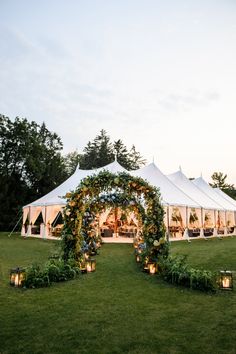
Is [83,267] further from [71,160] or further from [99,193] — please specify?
[71,160]

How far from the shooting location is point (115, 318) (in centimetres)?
384

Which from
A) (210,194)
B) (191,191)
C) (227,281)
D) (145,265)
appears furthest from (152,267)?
(210,194)

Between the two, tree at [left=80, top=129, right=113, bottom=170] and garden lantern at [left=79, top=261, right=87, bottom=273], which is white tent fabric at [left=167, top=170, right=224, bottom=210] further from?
tree at [left=80, top=129, right=113, bottom=170]

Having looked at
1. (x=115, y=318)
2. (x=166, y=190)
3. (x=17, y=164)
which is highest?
(x=17, y=164)

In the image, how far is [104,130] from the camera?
167 feet

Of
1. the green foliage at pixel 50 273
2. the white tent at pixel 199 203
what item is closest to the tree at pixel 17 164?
the white tent at pixel 199 203

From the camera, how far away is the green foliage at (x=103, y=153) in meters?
46.6

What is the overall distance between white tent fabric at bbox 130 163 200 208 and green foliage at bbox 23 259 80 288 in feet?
30.8

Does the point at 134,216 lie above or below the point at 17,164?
below

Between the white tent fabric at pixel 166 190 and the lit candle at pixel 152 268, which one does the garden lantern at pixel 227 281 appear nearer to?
the lit candle at pixel 152 268

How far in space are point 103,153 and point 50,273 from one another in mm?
41146

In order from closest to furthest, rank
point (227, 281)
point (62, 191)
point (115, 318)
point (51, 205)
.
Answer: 1. point (115, 318)
2. point (227, 281)
3. point (51, 205)
4. point (62, 191)

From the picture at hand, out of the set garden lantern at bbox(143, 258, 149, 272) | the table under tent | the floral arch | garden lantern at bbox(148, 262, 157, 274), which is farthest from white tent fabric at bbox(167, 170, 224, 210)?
garden lantern at bbox(148, 262, 157, 274)

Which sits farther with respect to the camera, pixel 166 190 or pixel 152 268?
pixel 166 190
